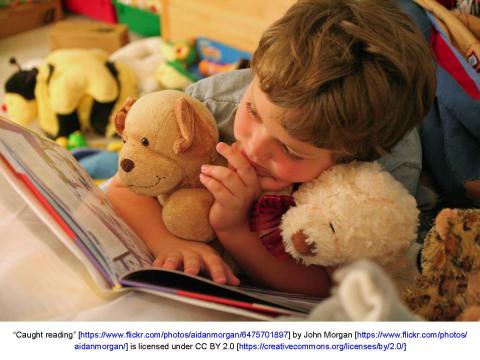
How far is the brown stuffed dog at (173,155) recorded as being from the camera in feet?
1.75

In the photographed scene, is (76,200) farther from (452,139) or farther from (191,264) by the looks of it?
(452,139)

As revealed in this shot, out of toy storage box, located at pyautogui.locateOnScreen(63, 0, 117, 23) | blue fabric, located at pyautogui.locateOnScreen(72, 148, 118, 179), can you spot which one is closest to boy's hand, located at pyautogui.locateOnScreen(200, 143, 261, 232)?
blue fabric, located at pyautogui.locateOnScreen(72, 148, 118, 179)

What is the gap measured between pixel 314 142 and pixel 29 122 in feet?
3.98

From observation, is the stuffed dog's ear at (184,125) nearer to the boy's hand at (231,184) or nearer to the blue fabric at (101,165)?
the boy's hand at (231,184)

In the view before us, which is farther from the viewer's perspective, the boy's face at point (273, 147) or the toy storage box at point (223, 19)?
the toy storage box at point (223, 19)

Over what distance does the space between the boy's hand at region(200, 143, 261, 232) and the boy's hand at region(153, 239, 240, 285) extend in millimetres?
50

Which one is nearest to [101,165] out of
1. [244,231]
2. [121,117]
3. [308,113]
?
[121,117]

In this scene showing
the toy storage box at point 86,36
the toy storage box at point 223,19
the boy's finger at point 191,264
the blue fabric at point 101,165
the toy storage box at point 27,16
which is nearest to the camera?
the boy's finger at point 191,264

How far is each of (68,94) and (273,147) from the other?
3.31 feet

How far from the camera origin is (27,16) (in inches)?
76.0

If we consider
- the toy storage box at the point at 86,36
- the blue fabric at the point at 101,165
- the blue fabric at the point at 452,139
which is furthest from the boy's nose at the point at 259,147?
the toy storage box at the point at 86,36

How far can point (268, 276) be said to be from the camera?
0.58m

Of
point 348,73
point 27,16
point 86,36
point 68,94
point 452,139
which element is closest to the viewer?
point 348,73
